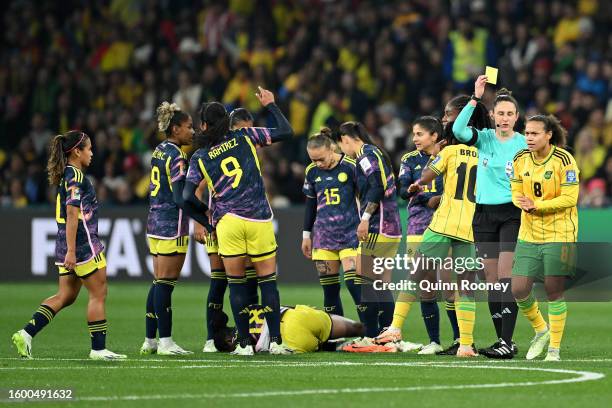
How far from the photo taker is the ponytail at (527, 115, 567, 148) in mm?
10883

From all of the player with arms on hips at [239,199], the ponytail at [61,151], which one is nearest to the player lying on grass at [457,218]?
the player with arms on hips at [239,199]

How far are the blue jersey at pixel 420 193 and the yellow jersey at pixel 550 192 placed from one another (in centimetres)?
196

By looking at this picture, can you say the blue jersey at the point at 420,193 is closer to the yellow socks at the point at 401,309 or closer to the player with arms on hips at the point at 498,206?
the yellow socks at the point at 401,309

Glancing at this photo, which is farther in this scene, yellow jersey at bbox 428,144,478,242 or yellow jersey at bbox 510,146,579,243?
yellow jersey at bbox 428,144,478,242

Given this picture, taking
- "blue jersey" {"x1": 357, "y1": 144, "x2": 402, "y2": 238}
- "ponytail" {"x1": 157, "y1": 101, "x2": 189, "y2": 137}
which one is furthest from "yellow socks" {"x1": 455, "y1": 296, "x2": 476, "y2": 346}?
"ponytail" {"x1": 157, "y1": 101, "x2": 189, "y2": 137}

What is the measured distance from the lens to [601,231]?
20266mm

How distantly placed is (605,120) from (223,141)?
11798 mm

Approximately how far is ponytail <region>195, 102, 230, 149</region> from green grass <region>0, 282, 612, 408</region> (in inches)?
76.6

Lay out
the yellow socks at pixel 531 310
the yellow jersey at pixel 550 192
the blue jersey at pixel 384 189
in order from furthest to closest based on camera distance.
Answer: the blue jersey at pixel 384 189, the yellow socks at pixel 531 310, the yellow jersey at pixel 550 192

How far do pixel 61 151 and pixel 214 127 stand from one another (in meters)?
1.38

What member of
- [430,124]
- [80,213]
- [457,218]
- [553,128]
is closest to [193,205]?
[80,213]

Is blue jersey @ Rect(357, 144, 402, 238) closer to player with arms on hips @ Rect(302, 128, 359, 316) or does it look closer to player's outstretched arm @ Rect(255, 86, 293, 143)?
player with arms on hips @ Rect(302, 128, 359, 316)

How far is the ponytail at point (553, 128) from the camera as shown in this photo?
10883mm

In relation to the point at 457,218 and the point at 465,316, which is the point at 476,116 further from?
the point at 465,316
